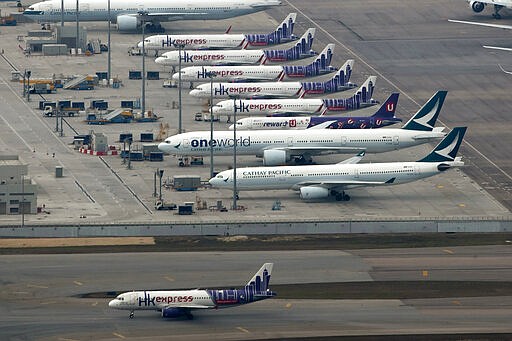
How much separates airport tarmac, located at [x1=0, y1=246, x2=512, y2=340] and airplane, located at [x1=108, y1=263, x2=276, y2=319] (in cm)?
Result: 115

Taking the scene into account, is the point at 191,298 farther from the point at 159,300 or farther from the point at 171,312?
the point at 159,300

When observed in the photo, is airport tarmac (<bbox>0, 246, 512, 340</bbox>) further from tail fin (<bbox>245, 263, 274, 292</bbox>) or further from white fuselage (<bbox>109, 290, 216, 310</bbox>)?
tail fin (<bbox>245, 263, 274, 292</bbox>)

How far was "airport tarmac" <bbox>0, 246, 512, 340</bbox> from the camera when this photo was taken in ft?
571

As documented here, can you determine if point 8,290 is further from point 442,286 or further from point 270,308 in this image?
point 442,286

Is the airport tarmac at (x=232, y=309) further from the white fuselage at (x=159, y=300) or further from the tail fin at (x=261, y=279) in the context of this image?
the tail fin at (x=261, y=279)

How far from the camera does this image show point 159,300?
17662cm

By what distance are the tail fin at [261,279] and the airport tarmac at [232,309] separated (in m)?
2.68

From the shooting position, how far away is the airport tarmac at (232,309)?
17400cm

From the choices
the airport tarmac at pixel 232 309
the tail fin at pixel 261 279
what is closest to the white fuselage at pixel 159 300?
the airport tarmac at pixel 232 309

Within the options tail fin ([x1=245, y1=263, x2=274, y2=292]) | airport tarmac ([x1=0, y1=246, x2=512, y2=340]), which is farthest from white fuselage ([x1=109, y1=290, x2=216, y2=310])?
tail fin ([x1=245, y1=263, x2=274, y2=292])

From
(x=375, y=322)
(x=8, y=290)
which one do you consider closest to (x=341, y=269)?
(x=375, y=322)

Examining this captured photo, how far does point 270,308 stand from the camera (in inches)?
7136

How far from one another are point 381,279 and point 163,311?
2473cm

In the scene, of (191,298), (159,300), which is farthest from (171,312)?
(191,298)
